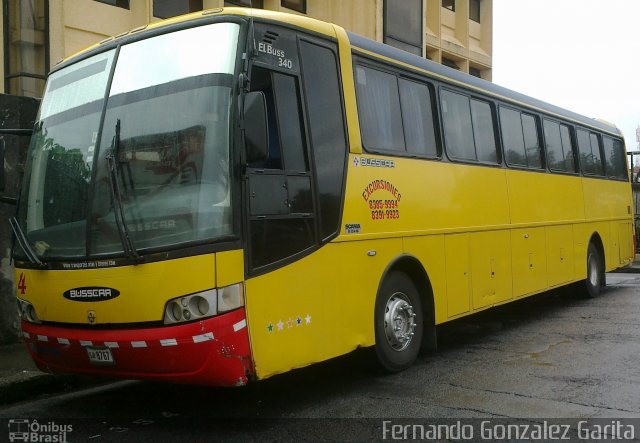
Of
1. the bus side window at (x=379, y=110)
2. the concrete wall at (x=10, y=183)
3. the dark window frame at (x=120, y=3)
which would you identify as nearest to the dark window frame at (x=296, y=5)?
the dark window frame at (x=120, y=3)

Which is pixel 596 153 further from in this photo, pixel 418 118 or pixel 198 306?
pixel 198 306

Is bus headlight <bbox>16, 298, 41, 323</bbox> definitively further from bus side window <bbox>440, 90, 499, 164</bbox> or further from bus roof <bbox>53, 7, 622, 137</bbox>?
bus side window <bbox>440, 90, 499, 164</bbox>

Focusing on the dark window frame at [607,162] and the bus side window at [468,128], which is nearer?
the bus side window at [468,128]

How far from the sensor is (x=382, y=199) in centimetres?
653

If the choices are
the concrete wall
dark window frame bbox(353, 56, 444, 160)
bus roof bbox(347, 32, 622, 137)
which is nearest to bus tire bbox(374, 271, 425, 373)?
dark window frame bbox(353, 56, 444, 160)

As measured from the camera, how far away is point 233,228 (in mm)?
4844

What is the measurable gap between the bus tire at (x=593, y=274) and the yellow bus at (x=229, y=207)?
18.6 feet

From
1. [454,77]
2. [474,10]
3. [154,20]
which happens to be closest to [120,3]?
[154,20]

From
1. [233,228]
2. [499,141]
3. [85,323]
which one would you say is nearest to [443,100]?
[499,141]

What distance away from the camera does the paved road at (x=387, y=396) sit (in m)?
5.29

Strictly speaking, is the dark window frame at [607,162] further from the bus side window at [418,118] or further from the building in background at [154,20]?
the building in background at [154,20]

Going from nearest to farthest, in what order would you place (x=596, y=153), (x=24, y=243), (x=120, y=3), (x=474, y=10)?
1. (x=24, y=243)
2. (x=596, y=153)
3. (x=120, y=3)
4. (x=474, y=10)

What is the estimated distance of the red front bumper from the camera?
4703 mm

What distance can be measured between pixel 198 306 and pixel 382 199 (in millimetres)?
2443
